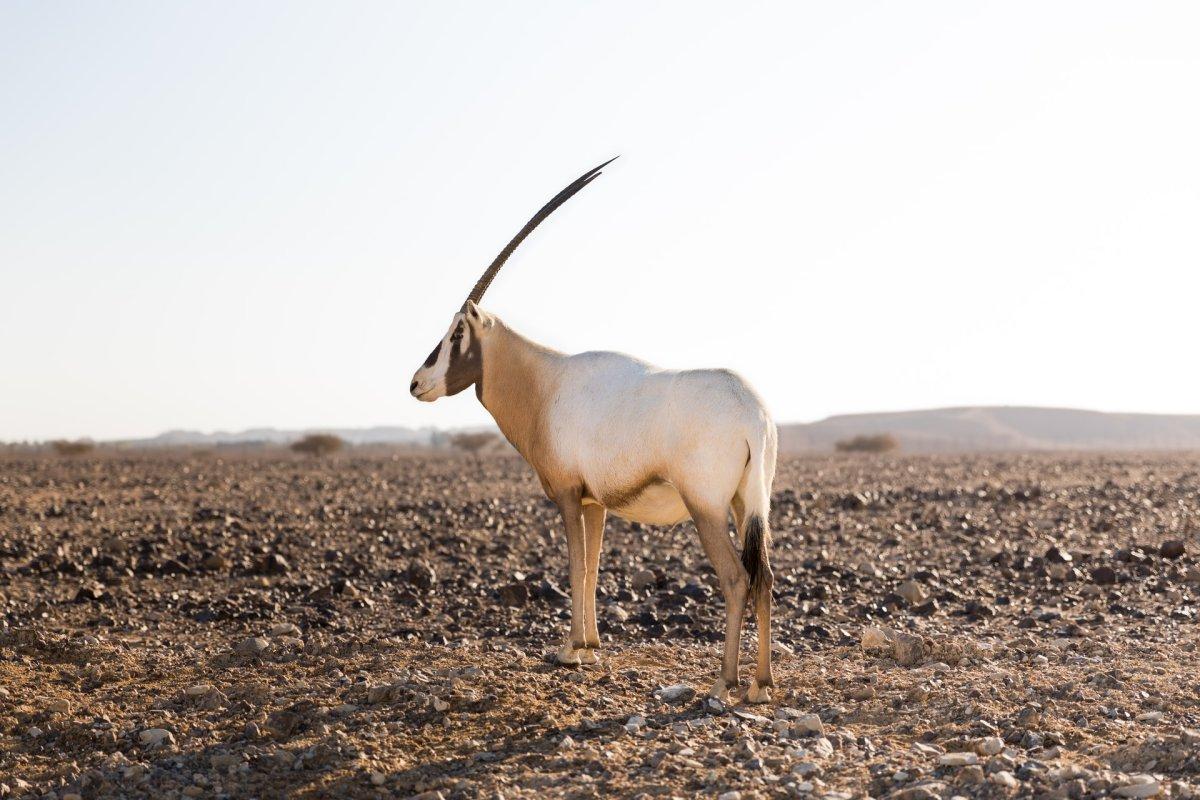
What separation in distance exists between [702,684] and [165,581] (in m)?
7.55

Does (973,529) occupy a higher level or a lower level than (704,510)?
lower

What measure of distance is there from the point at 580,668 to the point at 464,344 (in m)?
→ 2.63

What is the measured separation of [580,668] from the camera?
8.72m

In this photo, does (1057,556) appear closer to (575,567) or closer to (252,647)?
(575,567)

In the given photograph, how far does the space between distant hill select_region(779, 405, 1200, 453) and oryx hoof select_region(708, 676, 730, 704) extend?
122436 millimetres

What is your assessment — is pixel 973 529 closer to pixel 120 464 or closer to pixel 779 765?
pixel 779 765

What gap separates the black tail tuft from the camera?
762 centimetres

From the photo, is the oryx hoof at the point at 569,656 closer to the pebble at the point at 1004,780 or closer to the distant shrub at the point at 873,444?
the pebble at the point at 1004,780

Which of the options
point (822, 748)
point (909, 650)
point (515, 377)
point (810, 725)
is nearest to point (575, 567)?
point (515, 377)

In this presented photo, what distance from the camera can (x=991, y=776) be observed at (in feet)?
19.5

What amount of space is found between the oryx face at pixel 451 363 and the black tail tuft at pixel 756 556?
2.74 meters

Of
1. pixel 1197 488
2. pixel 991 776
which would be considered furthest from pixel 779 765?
pixel 1197 488

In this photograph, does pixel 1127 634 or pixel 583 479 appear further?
pixel 1127 634

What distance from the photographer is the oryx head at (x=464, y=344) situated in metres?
9.00
